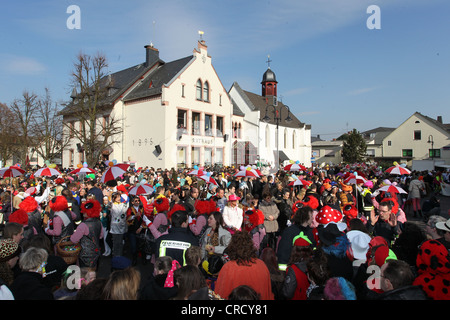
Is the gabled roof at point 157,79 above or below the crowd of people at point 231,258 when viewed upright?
above

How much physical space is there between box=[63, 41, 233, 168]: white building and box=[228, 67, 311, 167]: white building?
410 centimetres

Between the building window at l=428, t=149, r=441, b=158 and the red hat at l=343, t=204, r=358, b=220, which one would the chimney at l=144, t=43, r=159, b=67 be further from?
the building window at l=428, t=149, r=441, b=158

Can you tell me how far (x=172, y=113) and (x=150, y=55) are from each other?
10.3 meters

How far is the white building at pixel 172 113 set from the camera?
27.9 m

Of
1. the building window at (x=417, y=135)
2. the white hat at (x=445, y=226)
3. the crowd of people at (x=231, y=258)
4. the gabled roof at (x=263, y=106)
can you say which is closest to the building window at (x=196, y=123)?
the gabled roof at (x=263, y=106)

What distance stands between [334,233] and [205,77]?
29.2 metres

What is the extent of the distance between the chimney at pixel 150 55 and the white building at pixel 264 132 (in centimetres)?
1158

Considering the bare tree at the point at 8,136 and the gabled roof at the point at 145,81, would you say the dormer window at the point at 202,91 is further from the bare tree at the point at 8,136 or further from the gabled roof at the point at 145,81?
the bare tree at the point at 8,136

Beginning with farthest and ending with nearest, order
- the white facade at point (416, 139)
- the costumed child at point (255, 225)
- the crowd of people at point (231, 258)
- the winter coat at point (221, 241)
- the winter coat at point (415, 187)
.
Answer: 1. the white facade at point (416, 139)
2. the winter coat at point (415, 187)
3. the costumed child at point (255, 225)
4. the winter coat at point (221, 241)
5. the crowd of people at point (231, 258)

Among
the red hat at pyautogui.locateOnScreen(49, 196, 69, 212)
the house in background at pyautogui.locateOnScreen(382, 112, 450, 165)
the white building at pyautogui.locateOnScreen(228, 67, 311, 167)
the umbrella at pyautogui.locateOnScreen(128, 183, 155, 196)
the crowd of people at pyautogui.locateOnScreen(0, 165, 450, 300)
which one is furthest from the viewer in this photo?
the house in background at pyautogui.locateOnScreen(382, 112, 450, 165)

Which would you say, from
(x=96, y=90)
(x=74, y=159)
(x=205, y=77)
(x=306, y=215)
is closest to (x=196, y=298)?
(x=306, y=215)

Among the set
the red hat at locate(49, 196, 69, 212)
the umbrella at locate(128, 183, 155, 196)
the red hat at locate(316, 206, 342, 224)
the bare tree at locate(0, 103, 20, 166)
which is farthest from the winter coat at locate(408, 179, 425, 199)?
the bare tree at locate(0, 103, 20, 166)

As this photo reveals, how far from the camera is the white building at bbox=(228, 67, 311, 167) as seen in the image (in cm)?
3753

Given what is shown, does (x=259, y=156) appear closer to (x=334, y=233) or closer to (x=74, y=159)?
(x=74, y=159)
